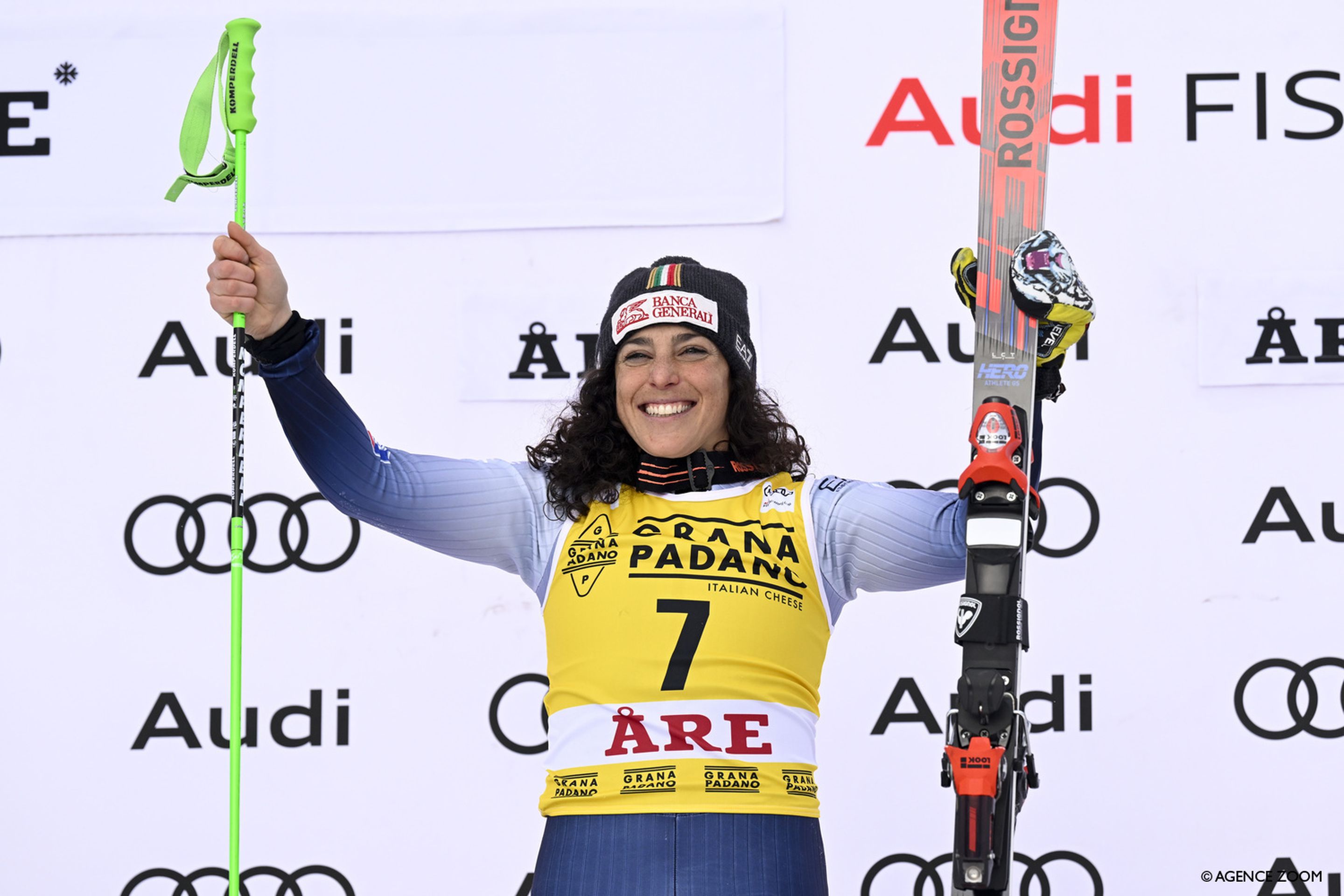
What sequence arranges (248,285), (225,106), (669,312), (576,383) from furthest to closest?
1. (576,383)
2. (669,312)
3. (225,106)
4. (248,285)

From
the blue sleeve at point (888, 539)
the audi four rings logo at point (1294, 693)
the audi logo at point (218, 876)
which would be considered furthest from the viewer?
the audi logo at point (218, 876)

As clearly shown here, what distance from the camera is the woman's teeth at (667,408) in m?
1.81

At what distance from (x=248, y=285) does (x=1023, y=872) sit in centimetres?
187

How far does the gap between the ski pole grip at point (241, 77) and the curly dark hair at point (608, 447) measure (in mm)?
588

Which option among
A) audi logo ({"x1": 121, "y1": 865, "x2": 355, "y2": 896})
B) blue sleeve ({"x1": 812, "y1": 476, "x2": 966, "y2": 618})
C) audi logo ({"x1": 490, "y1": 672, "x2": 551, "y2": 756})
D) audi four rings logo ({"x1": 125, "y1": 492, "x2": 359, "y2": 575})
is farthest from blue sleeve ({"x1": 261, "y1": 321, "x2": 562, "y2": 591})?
audi logo ({"x1": 121, "y1": 865, "x2": 355, "y2": 896})

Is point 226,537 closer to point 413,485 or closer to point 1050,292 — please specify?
point 413,485

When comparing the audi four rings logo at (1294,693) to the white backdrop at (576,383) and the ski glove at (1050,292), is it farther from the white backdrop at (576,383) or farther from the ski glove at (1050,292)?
the ski glove at (1050,292)

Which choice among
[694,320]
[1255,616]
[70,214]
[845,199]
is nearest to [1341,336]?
[1255,616]

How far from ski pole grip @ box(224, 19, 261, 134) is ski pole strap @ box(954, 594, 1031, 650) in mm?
1103

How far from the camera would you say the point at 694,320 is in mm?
1848

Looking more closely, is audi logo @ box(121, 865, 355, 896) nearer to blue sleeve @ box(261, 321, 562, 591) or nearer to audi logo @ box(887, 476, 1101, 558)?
blue sleeve @ box(261, 321, 562, 591)

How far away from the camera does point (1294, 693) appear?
2.56 meters

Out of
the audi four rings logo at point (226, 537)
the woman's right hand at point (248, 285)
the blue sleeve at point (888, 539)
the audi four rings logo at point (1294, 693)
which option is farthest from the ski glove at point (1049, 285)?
the audi four rings logo at point (226, 537)
